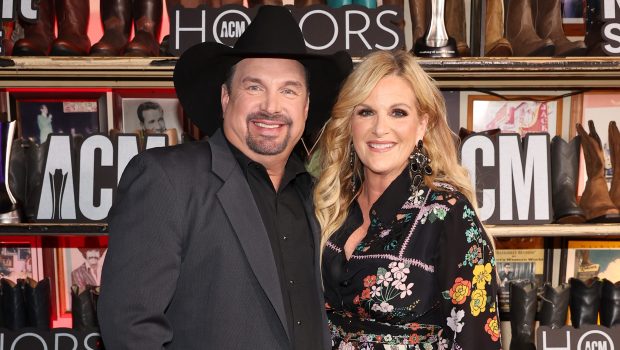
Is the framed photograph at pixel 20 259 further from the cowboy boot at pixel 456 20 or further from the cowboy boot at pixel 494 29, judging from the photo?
the cowboy boot at pixel 494 29

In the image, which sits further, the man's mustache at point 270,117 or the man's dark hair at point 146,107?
the man's dark hair at point 146,107

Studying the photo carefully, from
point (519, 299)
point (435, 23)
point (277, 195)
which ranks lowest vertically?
point (519, 299)

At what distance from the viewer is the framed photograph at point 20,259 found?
3553 millimetres

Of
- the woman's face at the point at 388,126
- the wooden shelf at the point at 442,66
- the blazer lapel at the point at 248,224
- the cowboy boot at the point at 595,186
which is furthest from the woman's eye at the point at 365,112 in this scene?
the cowboy boot at the point at 595,186

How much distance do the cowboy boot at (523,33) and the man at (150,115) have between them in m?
1.65

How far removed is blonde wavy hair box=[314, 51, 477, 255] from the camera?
8.05 ft

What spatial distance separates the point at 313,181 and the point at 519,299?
1.17m

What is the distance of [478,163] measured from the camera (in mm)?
3062

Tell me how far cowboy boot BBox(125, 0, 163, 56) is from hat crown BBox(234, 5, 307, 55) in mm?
837

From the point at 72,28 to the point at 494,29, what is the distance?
179 centimetres

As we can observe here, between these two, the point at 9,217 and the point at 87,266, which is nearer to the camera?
the point at 9,217

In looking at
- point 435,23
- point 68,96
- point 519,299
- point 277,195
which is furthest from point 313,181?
point 68,96

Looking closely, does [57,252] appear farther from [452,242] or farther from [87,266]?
[452,242]

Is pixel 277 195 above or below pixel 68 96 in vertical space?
below
